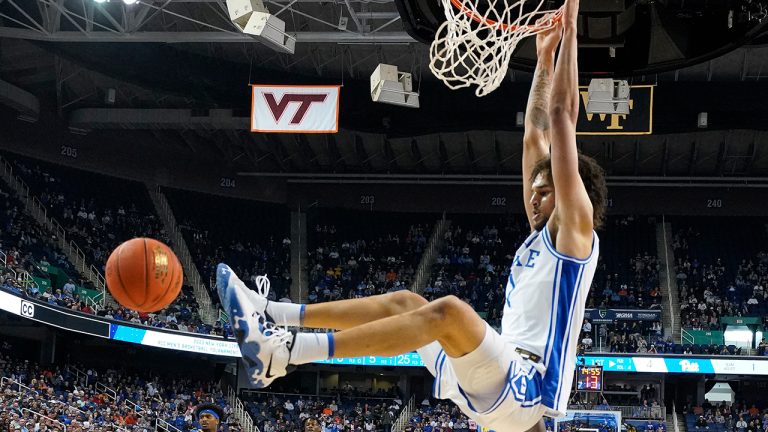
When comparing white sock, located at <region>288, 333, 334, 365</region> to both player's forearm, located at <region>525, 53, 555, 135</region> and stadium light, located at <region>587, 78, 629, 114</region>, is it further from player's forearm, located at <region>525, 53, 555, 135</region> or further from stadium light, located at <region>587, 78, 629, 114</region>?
stadium light, located at <region>587, 78, 629, 114</region>

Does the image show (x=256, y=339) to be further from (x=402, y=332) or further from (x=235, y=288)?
(x=402, y=332)

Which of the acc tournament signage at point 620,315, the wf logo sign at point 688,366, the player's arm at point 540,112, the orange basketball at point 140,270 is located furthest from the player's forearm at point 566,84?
the acc tournament signage at point 620,315

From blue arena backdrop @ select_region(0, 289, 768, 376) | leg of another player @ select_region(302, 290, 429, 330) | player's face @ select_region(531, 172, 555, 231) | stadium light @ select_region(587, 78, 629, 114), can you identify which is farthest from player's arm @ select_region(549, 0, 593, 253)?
blue arena backdrop @ select_region(0, 289, 768, 376)

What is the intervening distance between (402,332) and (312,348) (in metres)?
0.45

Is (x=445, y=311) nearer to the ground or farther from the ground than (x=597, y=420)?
farther from the ground

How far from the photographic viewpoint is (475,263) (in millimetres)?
34562

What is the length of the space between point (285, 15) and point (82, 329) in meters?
9.45

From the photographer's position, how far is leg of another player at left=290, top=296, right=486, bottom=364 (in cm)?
478

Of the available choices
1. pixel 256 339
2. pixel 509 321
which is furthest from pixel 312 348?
pixel 509 321

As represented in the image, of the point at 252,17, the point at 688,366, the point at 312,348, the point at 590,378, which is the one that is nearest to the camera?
the point at 312,348

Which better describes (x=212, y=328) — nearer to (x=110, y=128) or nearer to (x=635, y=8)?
(x=110, y=128)

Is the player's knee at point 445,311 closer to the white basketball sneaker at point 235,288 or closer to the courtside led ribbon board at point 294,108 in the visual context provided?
the white basketball sneaker at point 235,288

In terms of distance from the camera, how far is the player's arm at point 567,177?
5.10 m

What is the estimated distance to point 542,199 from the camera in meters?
5.50
